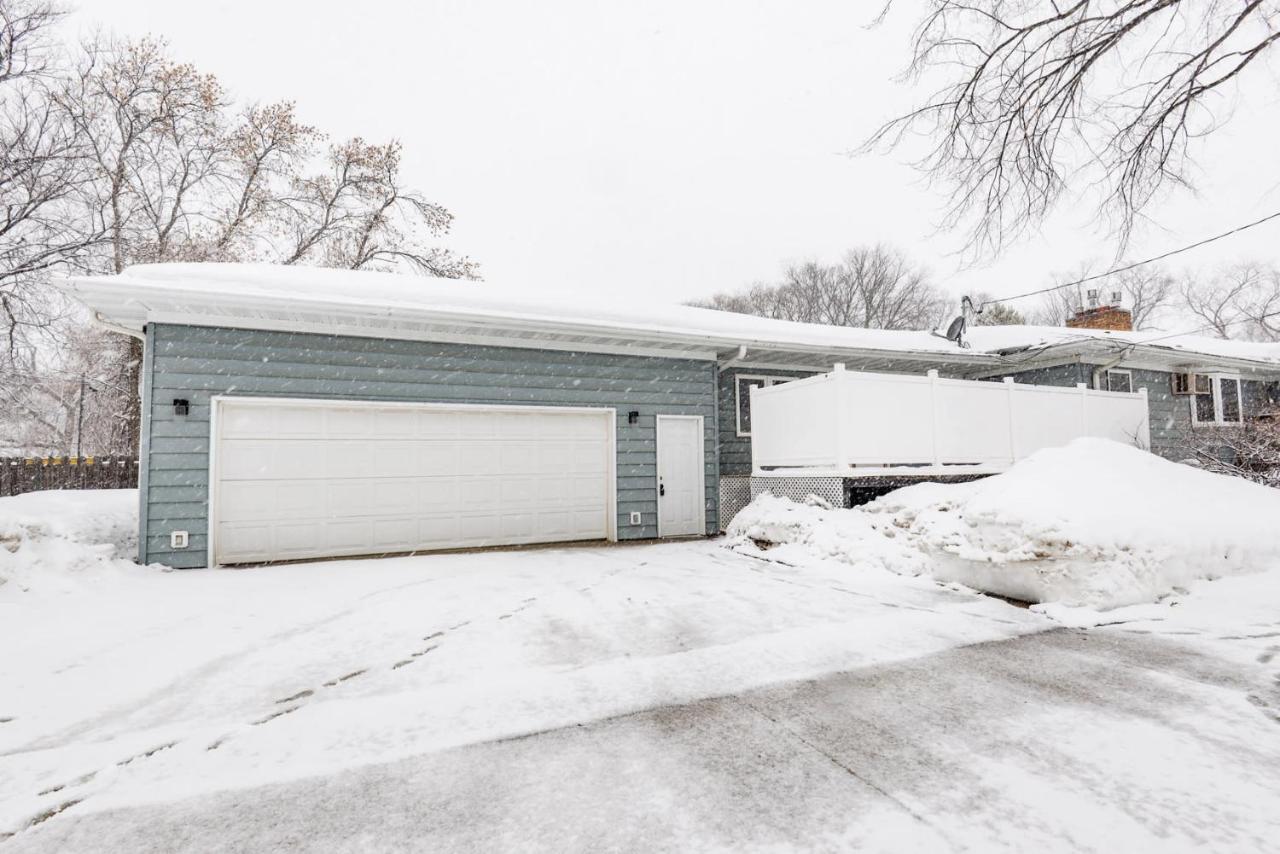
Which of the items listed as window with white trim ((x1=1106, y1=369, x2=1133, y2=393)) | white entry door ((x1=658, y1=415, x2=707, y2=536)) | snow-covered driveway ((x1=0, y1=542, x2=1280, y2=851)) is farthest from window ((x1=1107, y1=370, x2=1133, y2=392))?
snow-covered driveway ((x1=0, y1=542, x2=1280, y2=851))

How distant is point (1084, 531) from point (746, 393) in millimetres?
6581

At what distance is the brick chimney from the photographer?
48.1ft

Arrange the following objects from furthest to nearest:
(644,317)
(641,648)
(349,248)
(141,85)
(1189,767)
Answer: (349,248) → (141,85) → (644,317) → (641,648) → (1189,767)

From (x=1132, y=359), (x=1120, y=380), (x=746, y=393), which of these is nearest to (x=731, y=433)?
(x=746, y=393)

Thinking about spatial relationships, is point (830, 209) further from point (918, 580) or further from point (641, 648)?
point (641, 648)

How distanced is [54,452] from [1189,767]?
Answer: 3396 centimetres

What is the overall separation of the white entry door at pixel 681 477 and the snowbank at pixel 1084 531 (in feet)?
10.7

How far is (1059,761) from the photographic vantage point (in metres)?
2.30

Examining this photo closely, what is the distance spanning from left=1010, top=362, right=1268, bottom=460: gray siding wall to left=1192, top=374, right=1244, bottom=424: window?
261 mm

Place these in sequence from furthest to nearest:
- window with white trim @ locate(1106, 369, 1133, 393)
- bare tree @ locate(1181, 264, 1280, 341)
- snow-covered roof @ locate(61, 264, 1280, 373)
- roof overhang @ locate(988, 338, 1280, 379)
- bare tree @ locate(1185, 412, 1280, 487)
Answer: bare tree @ locate(1181, 264, 1280, 341)
window with white trim @ locate(1106, 369, 1133, 393)
roof overhang @ locate(988, 338, 1280, 379)
bare tree @ locate(1185, 412, 1280, 487)
snow-covered roof @ locate(61, 264, 1280, 373)

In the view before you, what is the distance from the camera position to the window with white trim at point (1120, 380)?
12797 millimetres

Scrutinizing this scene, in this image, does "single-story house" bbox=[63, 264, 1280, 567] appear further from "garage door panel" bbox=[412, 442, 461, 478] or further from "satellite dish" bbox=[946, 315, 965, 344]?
"satellite dish" bbox=[946, 315, 965, 344]

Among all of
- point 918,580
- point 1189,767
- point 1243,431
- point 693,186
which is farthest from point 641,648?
point 693,186

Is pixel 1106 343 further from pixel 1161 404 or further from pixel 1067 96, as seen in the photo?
pixel 1067 96
